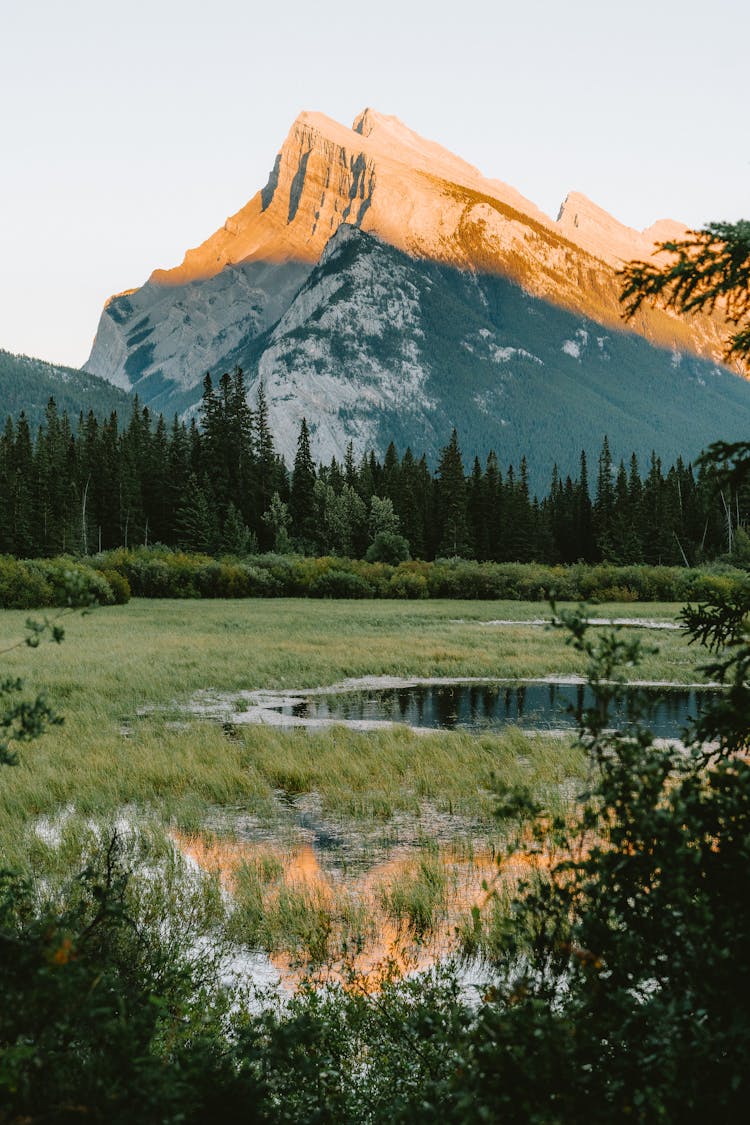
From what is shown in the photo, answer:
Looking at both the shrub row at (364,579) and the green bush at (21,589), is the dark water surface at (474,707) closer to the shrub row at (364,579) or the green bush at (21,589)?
the green bush at (21,589)

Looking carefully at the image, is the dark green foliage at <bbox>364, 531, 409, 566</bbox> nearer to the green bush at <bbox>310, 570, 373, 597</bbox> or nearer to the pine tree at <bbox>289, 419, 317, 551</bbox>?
the pine tree at <bbox>289, 419, 317, 551</bbox>

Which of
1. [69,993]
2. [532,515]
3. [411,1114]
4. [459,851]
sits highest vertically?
[532,515]

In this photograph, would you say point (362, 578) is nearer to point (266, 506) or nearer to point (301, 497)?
point (266, 506)

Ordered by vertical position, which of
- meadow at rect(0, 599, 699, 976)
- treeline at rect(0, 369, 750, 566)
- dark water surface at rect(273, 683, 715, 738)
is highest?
treeline at rect(0, 369, 750, 566)

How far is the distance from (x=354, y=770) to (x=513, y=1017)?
14361 millimetres

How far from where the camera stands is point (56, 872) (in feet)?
39.4

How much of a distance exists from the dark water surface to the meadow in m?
2.25

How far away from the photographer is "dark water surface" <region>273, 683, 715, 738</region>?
83.3ft

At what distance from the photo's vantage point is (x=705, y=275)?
20.2ft

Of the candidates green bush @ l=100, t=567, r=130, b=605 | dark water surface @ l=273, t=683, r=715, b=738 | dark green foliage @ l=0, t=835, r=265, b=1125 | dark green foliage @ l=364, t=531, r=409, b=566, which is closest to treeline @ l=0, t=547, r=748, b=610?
green bush @ l=100, t=567, r=130, b=605

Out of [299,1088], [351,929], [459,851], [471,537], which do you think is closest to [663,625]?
[459,851]

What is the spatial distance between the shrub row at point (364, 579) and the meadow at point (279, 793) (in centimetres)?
3515

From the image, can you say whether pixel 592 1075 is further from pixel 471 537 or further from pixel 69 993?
pixel 471 537

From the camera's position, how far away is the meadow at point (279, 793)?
11227mm
